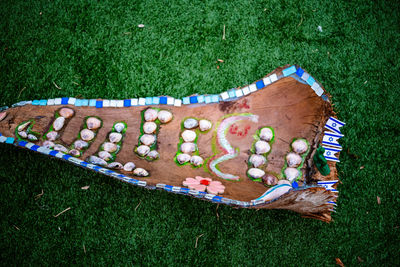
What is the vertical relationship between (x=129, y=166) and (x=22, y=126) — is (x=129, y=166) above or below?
below

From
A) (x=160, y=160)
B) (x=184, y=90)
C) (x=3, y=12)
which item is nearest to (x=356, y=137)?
(x=184, y=90)

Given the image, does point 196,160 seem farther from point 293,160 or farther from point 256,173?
point 293,160

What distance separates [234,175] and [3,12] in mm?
1938

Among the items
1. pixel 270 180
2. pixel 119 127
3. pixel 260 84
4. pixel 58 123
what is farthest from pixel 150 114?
pixel 270 180

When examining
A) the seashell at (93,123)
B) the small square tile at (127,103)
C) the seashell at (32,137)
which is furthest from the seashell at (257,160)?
the seashell at (32,137)

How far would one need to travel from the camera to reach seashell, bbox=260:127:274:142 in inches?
55.3

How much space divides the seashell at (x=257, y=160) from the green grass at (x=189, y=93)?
375 mm

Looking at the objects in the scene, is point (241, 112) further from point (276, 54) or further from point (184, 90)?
point (276, 54)

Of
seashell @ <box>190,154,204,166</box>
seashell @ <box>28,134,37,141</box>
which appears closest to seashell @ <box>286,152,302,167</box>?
seashell @ <box>190,154,204,166</box>

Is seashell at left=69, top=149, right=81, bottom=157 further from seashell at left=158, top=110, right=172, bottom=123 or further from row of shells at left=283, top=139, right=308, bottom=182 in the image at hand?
row of shells at left=283, top=139, right=308, bottom=182

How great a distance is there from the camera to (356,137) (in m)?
1.62

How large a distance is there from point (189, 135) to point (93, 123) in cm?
57

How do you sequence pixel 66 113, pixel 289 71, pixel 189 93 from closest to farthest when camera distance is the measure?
pixel 289 71 < pixel 66 113 < pixel 189 93

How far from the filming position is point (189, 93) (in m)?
1.63
